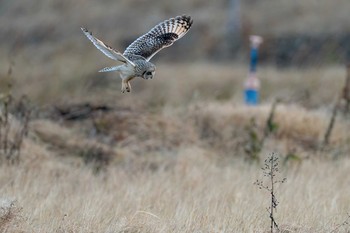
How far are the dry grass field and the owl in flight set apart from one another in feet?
3.67

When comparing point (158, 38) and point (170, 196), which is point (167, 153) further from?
point (158, 38)

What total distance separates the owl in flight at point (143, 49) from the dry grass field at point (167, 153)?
112 cm

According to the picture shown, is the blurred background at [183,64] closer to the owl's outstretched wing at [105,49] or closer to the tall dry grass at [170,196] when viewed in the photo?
the tall dry grass at [170,196]

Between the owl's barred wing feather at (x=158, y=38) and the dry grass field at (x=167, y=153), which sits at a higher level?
the owl's barred wing feather at (x=158, y=38)

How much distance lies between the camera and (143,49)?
802cm

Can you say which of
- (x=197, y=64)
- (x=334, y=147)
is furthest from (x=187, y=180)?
(x=197, y=64)

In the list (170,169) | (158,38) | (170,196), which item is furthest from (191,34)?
(170,196)

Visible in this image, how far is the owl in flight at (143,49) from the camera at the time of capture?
22.9ft

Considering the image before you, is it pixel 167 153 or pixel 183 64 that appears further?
pixel 183 64

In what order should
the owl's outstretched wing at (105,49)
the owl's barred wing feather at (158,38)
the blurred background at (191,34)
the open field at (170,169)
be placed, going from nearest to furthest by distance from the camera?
1. the owl's outstretched wing at (105,49)
2. the open field at (170,169)
3. the owl's barred wing feather at (158,38)
4. the blurred background at (191,34)

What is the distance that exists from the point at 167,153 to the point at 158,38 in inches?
115

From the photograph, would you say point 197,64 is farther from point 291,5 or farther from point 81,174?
point 81,174

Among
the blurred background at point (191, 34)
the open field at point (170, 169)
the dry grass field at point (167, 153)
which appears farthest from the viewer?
the blurred background at point (191, 34)

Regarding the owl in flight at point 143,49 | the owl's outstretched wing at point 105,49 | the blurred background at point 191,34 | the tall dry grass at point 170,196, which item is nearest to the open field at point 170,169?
the tall dry grass at point 170,196
